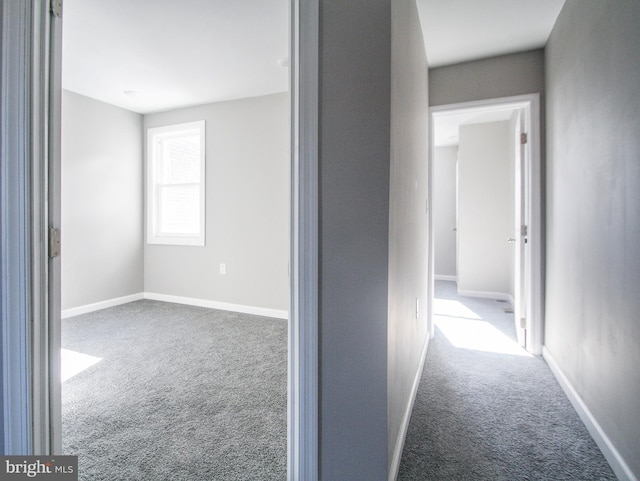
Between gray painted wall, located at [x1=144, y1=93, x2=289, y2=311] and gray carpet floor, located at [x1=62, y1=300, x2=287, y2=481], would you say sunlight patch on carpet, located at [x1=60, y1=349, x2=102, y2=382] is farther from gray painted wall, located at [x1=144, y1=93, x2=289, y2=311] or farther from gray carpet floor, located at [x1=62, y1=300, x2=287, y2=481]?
gray painted wall, located at [x1=144, y1=93, x2=289, y2=311]

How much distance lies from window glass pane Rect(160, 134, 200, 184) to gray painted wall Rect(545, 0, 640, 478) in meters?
3.79

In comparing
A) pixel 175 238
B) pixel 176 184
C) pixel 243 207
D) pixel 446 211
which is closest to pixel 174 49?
pixel 243 207

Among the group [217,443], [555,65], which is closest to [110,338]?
[217,443]

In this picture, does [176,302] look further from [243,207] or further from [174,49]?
[174,49]

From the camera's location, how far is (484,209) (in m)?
4.90

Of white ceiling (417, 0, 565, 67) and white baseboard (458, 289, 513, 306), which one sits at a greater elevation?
white ceiling (417, 0, 565, 67)

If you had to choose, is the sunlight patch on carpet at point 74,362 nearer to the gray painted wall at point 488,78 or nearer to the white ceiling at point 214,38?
the white ceiling at point 214,38

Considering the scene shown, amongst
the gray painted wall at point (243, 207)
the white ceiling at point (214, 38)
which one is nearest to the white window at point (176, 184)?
the gray painted wall at point (243, 207)

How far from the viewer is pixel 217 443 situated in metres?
1.59

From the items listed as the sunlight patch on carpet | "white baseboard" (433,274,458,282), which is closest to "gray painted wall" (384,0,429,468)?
the sunlight patch on carpet

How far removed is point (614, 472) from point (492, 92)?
2.63 meters

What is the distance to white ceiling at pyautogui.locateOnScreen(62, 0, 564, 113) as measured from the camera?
224 centimetres

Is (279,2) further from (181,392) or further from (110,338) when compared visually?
(110,338)

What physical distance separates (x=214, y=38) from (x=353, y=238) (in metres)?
2.38
